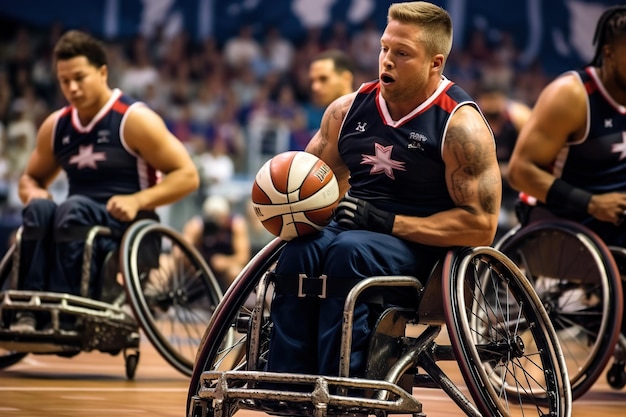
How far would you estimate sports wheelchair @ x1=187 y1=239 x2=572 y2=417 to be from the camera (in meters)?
3.35

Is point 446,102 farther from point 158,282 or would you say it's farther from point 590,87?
point 158,282

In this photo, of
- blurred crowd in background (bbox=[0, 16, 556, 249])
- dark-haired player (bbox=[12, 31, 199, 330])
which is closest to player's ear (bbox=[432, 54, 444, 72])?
dark-haired player (bbox=[12, 31, 199, 330])

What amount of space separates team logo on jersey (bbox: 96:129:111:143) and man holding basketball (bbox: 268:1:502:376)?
2.14 meters

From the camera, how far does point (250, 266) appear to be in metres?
3.76

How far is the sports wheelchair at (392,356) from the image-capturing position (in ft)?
11.0

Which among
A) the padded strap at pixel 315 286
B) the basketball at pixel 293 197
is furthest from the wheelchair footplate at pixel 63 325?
the padded strap at pixel 315 286

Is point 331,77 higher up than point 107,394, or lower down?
higher up

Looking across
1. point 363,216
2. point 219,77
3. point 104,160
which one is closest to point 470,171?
point 363,216

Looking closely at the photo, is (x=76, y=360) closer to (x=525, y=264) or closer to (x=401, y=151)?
(x=525, y=264)

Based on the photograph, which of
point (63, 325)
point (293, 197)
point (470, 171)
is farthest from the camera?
point (63, 325)

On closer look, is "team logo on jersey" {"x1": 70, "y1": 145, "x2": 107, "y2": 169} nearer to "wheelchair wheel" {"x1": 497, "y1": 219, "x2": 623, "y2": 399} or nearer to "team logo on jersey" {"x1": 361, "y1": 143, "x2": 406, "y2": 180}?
"wheelchair wheel" {"x1": 497, "y1": 219, "x2": 623, "y2": 399}

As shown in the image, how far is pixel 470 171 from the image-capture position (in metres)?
3.75

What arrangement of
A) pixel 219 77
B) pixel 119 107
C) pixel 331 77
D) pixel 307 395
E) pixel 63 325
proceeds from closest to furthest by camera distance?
pixel 307 395 → pixel 63 325 → pixel 119 107 → pixel 331 77 → pixel 219 77

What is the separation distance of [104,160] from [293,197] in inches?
95.3
